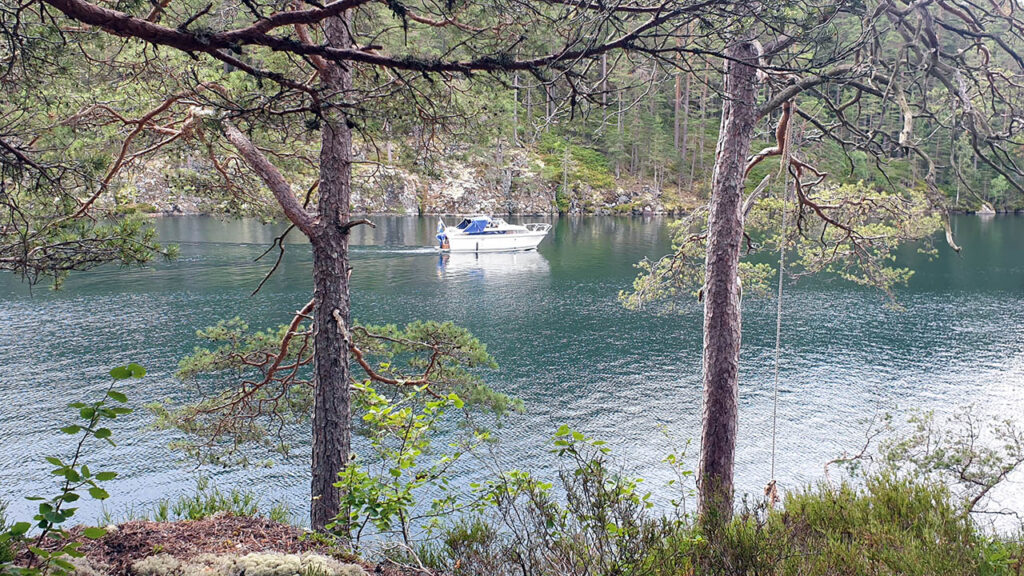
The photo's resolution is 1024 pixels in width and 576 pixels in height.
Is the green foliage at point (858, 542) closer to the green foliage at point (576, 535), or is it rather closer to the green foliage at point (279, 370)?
the green foliage at point (576, 535)

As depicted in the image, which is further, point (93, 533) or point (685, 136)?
point (685, 136)

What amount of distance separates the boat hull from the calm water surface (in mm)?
4931

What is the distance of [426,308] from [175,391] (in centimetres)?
999

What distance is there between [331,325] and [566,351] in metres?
13.4

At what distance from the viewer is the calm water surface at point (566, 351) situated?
1234 cm

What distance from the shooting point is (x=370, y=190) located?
741 centimetres

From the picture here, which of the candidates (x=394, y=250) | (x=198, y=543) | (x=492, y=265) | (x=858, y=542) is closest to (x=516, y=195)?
(x=394, y=250)

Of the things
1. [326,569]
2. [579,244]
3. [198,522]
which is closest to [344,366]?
[198,522]

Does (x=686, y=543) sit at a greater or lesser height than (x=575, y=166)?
lesser

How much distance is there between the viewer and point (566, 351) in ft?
63.0

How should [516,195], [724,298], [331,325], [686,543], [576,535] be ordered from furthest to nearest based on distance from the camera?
1. [516,195]
2. [724,298]
3. [331,325]
4. [686,543]
5. [576,535]

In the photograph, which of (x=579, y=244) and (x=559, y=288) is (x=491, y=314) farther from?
(x=579, y=244)

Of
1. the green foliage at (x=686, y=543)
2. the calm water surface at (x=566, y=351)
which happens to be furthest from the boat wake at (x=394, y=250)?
the green foliage at (x=686, y=543)

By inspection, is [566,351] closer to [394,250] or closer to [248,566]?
[248,566]
